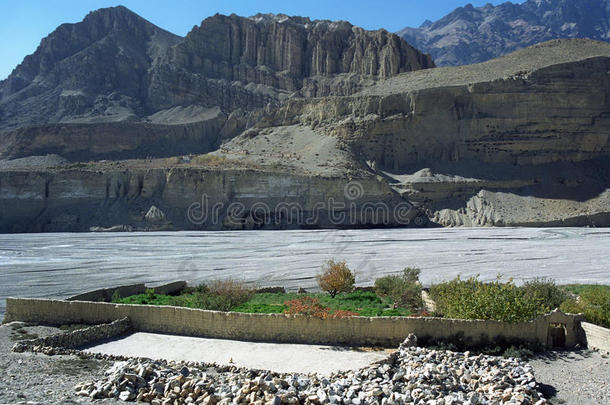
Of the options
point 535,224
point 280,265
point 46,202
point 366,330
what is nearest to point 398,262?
point 280,265

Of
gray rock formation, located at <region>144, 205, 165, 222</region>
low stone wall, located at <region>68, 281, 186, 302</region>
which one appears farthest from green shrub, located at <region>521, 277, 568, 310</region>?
gray rock formation, located at <region>144, 205, 165, 222</region>

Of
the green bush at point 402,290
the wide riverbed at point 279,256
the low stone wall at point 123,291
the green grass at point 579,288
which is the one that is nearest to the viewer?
the green bush at point 402,290

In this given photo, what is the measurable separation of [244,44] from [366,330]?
81.8m

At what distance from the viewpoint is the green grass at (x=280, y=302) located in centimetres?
1541

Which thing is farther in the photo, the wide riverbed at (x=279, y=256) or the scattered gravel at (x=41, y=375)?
the wide riverbed at (x=279, y=256)

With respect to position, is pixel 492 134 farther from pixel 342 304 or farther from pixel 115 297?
pixel 115 297

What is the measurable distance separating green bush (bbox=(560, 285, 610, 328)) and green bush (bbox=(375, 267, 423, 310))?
4186 mm

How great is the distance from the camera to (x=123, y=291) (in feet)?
62.8

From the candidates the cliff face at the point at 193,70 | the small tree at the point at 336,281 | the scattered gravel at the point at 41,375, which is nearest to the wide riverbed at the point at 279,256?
the small tree at the point at 336,281

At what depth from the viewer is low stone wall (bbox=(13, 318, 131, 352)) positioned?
13.2m

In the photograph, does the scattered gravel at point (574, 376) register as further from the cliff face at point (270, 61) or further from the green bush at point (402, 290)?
the cliff face at point (270, 61)

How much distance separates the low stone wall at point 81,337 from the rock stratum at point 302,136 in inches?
1206

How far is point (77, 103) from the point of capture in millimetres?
77938

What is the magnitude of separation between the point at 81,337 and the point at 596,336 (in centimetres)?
1265
